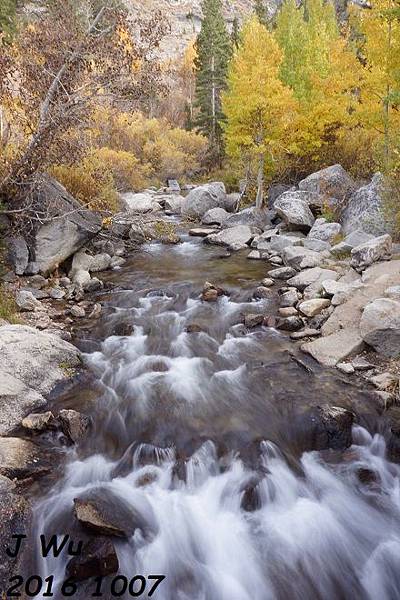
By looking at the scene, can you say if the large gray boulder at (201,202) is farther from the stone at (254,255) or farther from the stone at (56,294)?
the stone at (56,294)

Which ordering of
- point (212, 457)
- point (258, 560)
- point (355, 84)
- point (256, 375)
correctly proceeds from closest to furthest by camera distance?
point (258, 560)
point (212, 457)
point (256, 375)
point (355, 84)

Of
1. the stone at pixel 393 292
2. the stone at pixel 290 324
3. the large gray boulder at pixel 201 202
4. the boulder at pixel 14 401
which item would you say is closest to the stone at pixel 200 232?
the large gray boulder at pixel 201 202

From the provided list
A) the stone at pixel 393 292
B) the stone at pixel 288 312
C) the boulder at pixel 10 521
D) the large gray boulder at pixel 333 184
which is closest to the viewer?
the boulder at pixel 10 521

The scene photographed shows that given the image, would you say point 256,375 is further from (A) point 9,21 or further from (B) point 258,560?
(A) point 9,21

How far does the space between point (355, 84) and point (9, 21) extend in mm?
32968

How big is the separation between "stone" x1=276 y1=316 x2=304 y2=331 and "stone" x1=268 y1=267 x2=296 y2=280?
352 cm

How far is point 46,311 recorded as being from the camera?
34.0 feet

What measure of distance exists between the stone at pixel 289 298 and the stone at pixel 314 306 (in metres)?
0.56

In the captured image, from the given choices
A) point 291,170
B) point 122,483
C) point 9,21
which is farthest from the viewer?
point 9,21

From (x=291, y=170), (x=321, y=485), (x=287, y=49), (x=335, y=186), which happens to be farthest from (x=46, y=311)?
Result: (x=287, y=49)

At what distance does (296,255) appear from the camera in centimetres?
1406

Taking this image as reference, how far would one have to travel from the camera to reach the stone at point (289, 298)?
10836 millimetres

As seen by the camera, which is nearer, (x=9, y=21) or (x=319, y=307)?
(x=319, y=307)

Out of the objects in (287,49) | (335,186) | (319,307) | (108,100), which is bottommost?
(319,307)
